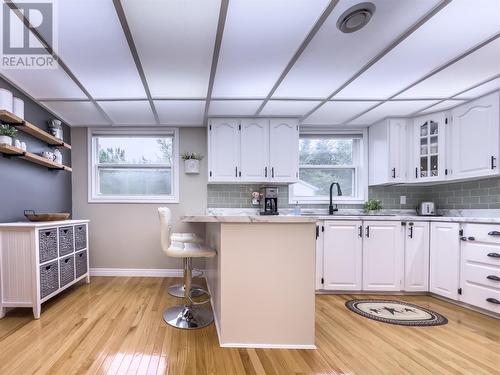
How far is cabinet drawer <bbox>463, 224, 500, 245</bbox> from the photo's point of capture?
237 cm

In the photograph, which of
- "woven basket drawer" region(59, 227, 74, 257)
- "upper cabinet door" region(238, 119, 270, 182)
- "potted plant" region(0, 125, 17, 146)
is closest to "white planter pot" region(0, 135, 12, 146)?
"potted plant" region(0, 125, 17, 146)

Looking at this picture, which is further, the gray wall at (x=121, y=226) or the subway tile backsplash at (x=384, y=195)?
the gray wall at (x=121, y=226)

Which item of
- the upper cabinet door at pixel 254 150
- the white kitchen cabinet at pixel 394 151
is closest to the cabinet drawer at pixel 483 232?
the white kitchen cabinet at pixel 394 151

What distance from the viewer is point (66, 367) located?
1.58 m

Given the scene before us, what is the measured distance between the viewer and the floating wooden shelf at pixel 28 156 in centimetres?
231

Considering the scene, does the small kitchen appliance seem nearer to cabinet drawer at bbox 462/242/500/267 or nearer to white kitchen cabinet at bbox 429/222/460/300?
white kitchen cabinet at bbox 429/222/460/300

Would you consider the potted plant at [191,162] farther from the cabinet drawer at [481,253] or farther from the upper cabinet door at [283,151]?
the cabinet drawer at [481,253]

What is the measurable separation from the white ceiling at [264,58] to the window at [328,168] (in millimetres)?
751

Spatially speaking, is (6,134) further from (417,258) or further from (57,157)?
(417,258)

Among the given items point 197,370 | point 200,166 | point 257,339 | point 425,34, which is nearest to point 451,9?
point 425,34

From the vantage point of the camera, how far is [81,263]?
123 inches

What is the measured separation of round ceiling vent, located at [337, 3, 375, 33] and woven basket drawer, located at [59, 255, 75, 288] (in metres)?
3.30

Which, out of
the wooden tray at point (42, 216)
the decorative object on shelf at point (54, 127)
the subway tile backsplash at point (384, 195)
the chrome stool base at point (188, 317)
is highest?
the decorative object on shelf at point (54, 127)

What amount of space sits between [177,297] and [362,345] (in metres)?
1.87
